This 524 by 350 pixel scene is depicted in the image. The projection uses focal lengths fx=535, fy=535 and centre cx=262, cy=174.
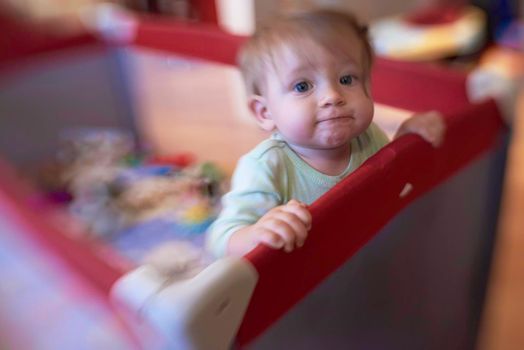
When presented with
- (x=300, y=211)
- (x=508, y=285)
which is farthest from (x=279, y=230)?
(x=508, y=285)

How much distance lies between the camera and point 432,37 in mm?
1748

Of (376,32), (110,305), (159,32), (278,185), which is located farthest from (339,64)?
(376,32)

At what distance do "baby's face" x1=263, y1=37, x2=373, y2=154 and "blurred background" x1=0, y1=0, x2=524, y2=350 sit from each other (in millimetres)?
280

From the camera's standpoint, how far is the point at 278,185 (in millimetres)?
436

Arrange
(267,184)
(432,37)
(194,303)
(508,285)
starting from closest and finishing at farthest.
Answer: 1. (194,303)
2. (267,184)
3. (508,285)
4. (432,37)

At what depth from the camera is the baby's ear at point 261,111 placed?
1.45 feet

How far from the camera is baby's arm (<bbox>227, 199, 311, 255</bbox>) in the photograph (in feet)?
1.24

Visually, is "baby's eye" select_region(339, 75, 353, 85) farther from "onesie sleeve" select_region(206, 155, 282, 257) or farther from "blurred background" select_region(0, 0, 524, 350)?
"blurred background" select_region(0, 0, 524, 350)

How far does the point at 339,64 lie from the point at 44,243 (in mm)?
324

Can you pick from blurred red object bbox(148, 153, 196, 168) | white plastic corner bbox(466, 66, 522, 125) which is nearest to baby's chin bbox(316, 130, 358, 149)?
white plastic corner bbox(466, 66, 522, 125)

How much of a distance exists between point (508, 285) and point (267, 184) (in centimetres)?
80

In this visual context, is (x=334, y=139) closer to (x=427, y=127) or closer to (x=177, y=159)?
Result: (x=427, y=127)

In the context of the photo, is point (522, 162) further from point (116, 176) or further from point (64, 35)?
point (64, 35)

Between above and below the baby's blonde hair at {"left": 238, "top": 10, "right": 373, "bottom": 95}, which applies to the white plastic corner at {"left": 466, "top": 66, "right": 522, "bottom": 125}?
below
